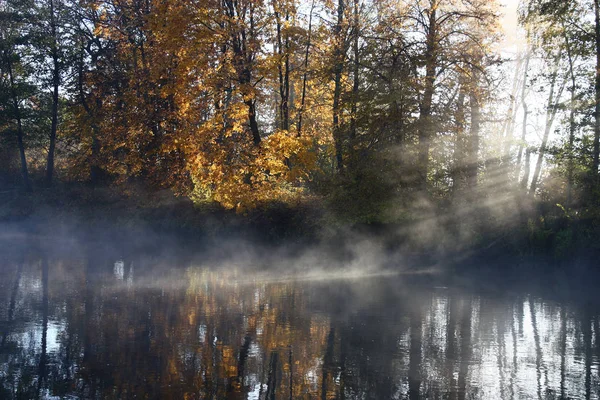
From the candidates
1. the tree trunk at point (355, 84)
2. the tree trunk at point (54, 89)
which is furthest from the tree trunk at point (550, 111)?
the tree trunk at point (54, 89)

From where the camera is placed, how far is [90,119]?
120ft

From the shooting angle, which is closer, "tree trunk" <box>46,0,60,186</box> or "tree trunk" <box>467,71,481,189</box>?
"tree trunk" <box>467,71,481,189</box>

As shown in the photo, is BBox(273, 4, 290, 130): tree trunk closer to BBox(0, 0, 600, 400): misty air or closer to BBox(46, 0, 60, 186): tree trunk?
BBox(0, 0, 600, 400): misty air

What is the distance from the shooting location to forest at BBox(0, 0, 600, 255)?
910 inches

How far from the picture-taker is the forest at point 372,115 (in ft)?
75.8

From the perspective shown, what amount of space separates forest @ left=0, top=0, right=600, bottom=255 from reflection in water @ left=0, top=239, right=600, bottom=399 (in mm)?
6242

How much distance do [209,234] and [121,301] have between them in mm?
13380

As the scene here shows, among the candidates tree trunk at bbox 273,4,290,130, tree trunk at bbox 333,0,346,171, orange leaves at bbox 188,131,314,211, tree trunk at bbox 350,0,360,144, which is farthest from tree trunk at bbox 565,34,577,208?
tree trunk at bbox 273,4,290,130

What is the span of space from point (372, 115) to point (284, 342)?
14206 mm

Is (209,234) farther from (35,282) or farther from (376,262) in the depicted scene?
(35,282)

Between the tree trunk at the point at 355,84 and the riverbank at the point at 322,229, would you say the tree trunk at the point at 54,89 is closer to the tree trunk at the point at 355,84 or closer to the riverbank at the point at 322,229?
the riverbank at the point at 322,229

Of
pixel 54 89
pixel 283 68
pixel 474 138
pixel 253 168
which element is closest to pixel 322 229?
pixel 253 168

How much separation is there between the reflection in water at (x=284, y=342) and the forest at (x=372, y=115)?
20.5 ft

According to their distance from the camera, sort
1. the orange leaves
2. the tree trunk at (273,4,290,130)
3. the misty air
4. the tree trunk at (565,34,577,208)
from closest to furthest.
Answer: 1. the misty air
2. the tree trunk at (565,34,577,208)
3. the orange leaves
4. the tree trunk at (273,4,290,130)
